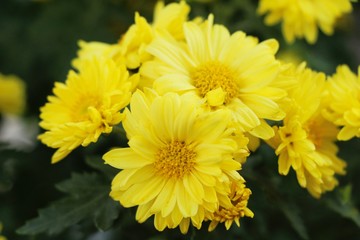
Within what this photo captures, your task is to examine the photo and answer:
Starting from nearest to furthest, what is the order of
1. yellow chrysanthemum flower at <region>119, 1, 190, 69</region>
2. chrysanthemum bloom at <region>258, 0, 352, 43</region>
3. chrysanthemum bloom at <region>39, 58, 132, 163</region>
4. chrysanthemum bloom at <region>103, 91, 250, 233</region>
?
chrysanthemum bloom at <region>103, 91, 250, 233</region>, chrysanthemum bloom at <region>39, 58, 132, 163</region>, yellow chrysanthemum flower at <region>119, 1, 190, 69</region>, chrysanthemum bloom at <region>258, 0, 352, 43</region>

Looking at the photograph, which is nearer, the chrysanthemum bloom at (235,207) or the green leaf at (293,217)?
the chrysanthemum bloom at (235,207)

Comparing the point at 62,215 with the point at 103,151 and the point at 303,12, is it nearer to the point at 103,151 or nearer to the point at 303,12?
the point at 103,151

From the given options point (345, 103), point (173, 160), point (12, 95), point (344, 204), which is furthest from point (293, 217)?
point (12, 95)

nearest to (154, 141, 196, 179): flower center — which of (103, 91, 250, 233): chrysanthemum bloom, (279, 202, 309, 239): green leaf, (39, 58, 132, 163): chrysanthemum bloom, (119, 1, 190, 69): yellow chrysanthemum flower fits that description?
(103, 91, 250, 233): chrysanthemum bloom

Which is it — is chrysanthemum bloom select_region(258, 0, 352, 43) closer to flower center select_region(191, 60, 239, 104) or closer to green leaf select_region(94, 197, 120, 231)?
flower center select_region(191, 60, 239, 104)

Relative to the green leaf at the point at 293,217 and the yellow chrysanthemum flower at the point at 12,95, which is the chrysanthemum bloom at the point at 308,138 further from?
the yellow chrysanthemum flower at the point at 12,95

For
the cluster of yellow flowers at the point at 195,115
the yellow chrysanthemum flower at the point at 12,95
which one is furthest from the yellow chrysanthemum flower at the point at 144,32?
the yellow chrysanthemum flower at the point at 12,95

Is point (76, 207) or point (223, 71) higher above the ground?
point (223, 71)
